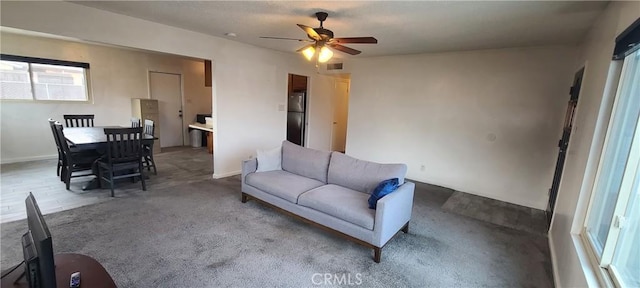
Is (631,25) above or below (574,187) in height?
above

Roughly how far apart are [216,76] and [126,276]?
3.20 meters

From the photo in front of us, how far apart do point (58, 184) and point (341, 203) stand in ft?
14.3

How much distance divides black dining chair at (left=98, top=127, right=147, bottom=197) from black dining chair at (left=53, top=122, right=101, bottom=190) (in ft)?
0.95

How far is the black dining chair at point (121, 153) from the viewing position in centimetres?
354

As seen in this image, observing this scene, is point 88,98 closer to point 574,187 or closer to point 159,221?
point 159,221

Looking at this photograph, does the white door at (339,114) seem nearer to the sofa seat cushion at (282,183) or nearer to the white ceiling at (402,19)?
the white ceiling at (402,19)

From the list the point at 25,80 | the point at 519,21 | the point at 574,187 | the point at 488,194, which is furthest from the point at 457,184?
the point at 25,80

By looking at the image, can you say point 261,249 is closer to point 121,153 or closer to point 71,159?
point 121,153

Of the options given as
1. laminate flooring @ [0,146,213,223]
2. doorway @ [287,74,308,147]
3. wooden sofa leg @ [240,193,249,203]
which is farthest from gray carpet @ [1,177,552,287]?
doorway @ [287,74,308,147]

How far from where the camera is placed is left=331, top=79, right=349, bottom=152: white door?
696cm

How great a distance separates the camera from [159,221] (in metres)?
2.96

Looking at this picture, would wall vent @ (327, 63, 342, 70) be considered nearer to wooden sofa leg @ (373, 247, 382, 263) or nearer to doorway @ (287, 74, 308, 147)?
doorway @ (287, 74, 308, 147)

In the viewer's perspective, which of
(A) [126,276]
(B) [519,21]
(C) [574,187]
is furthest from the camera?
(B) [519,21]

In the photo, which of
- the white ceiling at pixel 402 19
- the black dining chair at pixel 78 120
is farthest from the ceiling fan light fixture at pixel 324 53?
the black dining chair at pixel 78 120
